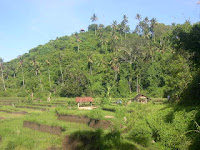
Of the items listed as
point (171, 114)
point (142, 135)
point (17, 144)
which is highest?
point (171, 114)

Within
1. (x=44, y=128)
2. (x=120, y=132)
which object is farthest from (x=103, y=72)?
(x=120, y=132)

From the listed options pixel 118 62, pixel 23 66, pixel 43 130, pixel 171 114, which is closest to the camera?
pixel 171 114

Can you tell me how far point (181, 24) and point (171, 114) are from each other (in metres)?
12.9

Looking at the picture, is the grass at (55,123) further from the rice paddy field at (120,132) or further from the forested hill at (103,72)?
the forested hill at (103,72)

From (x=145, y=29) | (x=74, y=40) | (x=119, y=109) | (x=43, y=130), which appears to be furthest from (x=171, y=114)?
(x=74, y=40)

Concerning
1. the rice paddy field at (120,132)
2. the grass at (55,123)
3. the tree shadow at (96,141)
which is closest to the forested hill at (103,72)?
the grass at (55,123)

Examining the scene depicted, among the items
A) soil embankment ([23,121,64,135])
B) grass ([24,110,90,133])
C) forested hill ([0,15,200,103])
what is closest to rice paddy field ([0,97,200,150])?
soil embankment ([23,121,64,135])

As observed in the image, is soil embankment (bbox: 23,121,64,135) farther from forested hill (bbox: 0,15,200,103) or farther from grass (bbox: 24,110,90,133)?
forested hill (bbox: 0,15,200,103)

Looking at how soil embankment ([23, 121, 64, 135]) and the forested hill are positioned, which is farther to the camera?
the forested hill

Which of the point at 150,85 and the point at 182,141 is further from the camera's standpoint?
the point at 150,85

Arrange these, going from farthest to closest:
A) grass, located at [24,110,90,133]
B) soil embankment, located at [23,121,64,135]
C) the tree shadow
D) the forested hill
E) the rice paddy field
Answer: the forested hill
soil embankment, located at [23,121,64,135]
grass, located at [24,110,90,133]
the tree shadow
the rice paddy field

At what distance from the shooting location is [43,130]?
1780 centimetres

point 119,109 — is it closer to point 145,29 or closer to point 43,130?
point 43,130

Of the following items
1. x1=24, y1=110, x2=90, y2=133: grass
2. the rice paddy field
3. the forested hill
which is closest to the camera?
the rice paddy field
